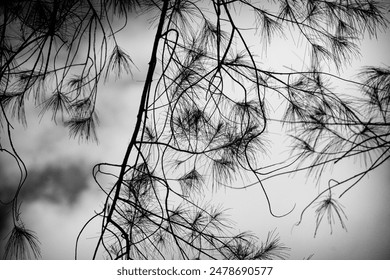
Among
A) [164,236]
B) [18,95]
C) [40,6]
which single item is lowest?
[164,236]

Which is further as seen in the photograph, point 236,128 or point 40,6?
point 236,128

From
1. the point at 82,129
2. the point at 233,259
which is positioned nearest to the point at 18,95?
the point at 82,129

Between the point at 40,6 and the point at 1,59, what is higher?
the point at 40,6

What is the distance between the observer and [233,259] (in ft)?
2.97

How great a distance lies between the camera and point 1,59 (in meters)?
0.81

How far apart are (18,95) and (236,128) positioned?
2.26 feet

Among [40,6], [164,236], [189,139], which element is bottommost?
[164,236]

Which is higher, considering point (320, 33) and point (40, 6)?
point (40, 6)

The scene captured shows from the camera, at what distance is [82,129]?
965mm

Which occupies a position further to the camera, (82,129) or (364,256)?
(82,129)
